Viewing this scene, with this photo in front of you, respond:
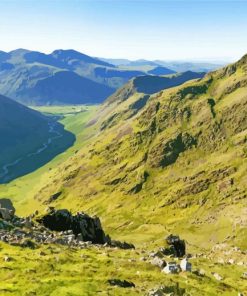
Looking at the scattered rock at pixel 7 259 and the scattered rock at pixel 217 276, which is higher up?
the scattered rock at pixel 7 259

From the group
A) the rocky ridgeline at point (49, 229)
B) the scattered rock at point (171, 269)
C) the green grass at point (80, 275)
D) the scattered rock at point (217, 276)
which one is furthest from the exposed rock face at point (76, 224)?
the scattered rock at point (171, 269)

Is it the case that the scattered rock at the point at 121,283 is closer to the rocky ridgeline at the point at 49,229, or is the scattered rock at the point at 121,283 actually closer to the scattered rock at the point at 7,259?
the scattered rock at the point at 7,259

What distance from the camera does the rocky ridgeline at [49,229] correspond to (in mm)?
61438

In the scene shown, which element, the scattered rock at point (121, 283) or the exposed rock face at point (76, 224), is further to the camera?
the exposed rock face at point (76, 224)

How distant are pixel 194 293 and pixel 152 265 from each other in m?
9.25

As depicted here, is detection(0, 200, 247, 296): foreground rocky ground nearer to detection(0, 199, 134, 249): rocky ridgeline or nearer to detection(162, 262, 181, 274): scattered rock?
detection(162, 262, 181, 274): scattered rock

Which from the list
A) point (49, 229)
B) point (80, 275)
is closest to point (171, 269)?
point (80, 275)

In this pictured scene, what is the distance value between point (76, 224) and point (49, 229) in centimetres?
1354

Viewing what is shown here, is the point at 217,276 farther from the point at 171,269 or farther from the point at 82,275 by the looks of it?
the point at 82,275

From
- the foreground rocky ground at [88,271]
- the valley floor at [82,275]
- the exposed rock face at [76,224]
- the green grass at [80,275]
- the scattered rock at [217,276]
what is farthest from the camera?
the exposed rock face at [76,224]

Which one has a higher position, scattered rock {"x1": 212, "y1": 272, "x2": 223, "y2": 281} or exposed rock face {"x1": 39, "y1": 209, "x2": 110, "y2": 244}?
scattered rock {"x1": 212, "y1": 272, "x2": 223, "y2": 281}

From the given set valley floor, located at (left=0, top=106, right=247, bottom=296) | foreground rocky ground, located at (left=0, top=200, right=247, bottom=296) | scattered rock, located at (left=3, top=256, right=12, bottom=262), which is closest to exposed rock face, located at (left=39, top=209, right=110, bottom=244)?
foreground rocky ground, located at (left=0, top=200, right=247, bottom=296)

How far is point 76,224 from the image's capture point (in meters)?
101

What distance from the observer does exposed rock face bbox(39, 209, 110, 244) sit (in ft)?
320
